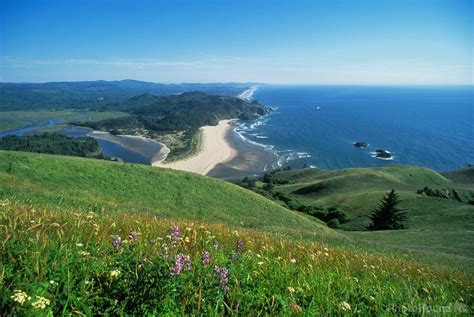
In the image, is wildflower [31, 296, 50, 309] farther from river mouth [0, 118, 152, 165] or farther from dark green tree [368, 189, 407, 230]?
river mouth [0, 118, 152, 165]

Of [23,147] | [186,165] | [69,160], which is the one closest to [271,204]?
[69,160]

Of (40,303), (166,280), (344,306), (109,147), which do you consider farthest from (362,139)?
(40,303)

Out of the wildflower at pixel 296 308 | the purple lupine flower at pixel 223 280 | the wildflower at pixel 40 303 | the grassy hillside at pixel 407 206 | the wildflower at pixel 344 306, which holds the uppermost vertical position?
the wildflower at pixel 40 303

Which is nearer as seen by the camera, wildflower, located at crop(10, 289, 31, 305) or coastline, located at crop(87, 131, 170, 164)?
wildflower, located at crop(10, 289, 31, 305)

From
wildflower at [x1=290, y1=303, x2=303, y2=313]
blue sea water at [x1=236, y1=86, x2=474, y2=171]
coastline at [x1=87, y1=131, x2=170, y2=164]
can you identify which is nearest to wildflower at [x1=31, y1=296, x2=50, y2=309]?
wildflower at [x1=290, y1=303, x2=303, y2=313]

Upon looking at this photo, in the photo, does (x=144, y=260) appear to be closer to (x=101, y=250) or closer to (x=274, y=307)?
(x=101, y=250)

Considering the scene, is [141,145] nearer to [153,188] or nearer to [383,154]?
[383,154]

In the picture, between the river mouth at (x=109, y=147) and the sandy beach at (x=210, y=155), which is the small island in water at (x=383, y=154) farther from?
the river mouth at (x=109, y=147)

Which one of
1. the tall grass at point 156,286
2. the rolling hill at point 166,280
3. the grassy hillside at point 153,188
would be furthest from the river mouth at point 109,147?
the tall grass at point 156,286
